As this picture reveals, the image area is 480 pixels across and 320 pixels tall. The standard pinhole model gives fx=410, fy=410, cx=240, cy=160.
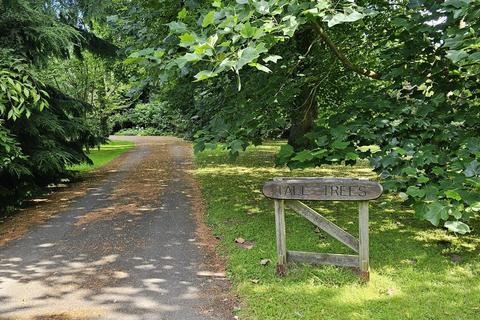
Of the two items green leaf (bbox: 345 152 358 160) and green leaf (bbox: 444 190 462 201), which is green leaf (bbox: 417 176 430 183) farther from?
green leaf (bbox: 345 152 358 160)

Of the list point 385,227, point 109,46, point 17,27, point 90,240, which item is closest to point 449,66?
point 385,227

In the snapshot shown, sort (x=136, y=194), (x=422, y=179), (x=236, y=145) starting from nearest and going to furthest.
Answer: (x=422, y=179) < (x=236, y=145) < (x=136, y=194)

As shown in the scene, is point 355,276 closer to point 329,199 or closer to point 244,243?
point 329,199

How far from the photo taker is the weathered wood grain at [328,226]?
14.0ft

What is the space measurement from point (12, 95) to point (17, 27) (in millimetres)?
2131

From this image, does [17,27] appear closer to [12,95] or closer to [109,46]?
[12,95]

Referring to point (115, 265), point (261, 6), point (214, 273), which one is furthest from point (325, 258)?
point (261, 6)

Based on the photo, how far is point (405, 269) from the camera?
4457 millimetres

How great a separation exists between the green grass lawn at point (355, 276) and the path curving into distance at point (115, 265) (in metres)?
0.33

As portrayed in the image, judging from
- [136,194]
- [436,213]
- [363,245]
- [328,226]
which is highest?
[436,213]

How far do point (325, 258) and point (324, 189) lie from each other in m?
0.76

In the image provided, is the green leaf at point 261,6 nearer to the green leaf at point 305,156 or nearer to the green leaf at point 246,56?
the green leaf at point 246,56

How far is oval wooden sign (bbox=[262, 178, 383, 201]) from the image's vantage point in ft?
13.2

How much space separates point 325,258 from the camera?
14.3 ft
